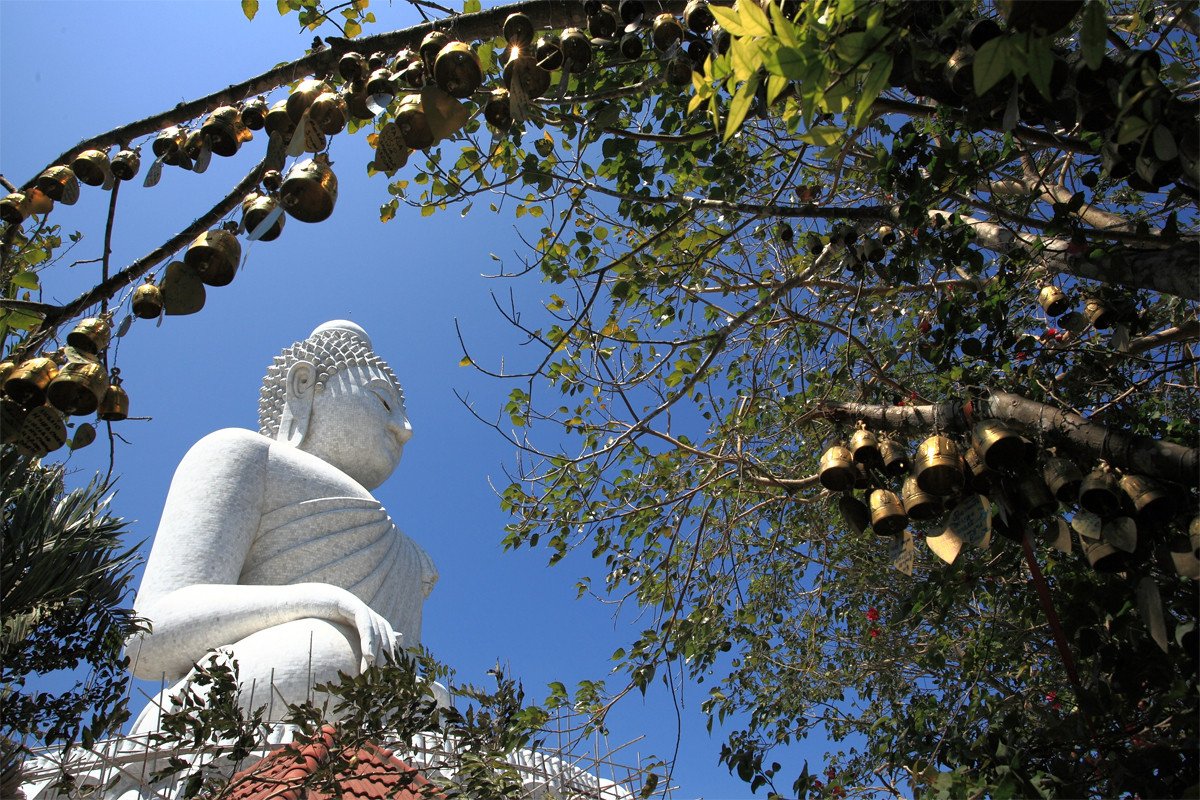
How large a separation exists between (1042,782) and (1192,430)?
4.10ft

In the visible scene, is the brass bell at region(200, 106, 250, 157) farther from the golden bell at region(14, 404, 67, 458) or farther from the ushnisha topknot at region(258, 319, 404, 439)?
the ushnisha topknot at region(258, 319, 404, 439)

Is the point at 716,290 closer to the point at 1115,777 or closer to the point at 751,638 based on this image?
the point at 751,638

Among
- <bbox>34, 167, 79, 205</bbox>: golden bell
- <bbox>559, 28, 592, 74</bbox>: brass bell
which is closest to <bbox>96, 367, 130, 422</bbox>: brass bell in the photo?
<bbox>34, 167, 79, 205</bbox>: golden bell

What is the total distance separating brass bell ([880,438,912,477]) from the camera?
2133 mm

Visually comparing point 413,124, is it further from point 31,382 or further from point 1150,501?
point 1150,501

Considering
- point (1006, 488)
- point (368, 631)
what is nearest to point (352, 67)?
point (1006, 488)

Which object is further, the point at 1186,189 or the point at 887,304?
the point at 887,304

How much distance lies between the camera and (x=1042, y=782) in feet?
5.98

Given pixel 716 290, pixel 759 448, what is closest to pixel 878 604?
pixel 759 448

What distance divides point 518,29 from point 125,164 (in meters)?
1.17

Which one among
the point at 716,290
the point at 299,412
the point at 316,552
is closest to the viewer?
the point at 716,290

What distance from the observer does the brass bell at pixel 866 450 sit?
213 centimetres

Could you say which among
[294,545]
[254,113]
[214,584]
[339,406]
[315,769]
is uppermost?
[339,406]

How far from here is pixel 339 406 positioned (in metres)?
6.71
